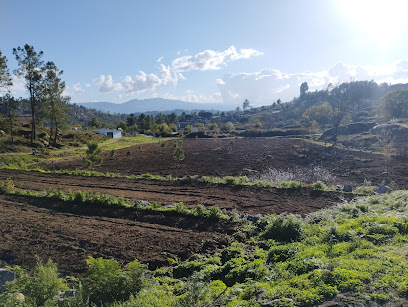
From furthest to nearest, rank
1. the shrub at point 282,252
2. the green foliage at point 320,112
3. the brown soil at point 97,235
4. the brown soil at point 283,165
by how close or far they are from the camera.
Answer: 1. the green foliage at point 320,112
2. the brown soil at point 283,165
3. the brown soil at point 97,235
4. the shrub at point 282,252

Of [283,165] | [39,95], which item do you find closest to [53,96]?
[39,95]

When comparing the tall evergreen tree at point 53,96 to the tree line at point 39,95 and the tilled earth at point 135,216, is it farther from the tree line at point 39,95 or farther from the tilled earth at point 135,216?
the tilled earth at point 135,216

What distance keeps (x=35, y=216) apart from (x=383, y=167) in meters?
22.6

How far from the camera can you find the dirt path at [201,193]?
41.2ft

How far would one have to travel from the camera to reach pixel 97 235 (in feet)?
30.0

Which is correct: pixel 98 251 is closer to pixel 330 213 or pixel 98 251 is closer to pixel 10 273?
pixel 10 273

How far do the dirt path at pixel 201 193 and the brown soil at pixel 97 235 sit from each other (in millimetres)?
2380

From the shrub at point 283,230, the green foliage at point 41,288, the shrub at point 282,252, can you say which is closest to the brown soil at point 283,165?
the shrub at point 283,230

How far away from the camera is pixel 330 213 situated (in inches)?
430

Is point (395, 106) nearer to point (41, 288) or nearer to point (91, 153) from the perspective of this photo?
point (91, 153)

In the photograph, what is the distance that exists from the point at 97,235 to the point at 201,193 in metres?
6.72

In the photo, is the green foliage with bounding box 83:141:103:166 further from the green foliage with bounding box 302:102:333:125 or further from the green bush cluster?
the green foliage with bounding box 302:102:333:125

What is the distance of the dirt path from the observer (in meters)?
12.5

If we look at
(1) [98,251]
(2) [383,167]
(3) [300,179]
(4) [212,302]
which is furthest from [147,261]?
(2) [383,167]
